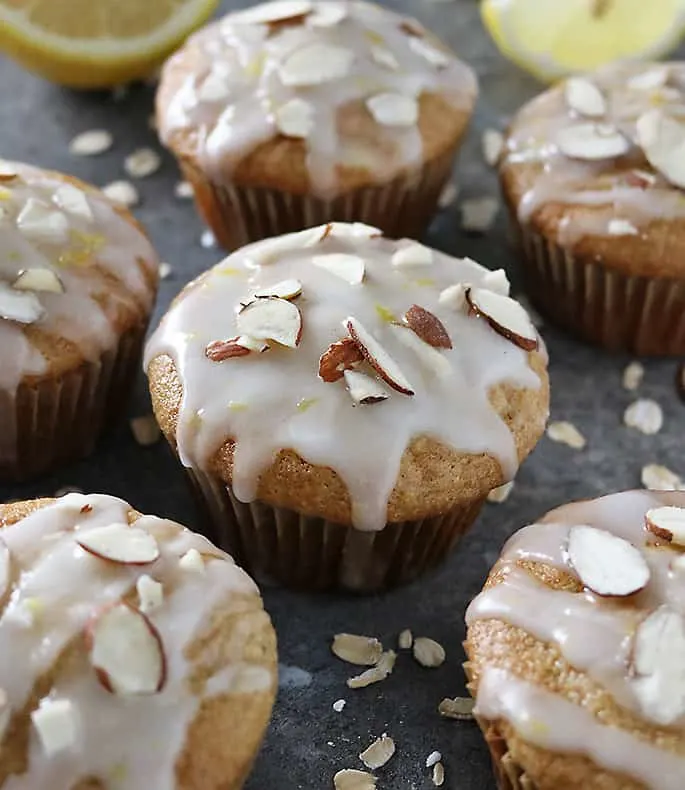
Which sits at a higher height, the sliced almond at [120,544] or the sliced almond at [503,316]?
the sliced almond at [503,316]

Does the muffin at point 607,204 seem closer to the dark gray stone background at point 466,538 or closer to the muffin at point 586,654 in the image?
the dark gray stone background at point 466,538

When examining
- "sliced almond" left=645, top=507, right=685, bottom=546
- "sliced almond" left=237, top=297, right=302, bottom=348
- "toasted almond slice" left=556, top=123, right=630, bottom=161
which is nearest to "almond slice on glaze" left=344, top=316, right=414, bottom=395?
"sliced almond" left=237, top=297, right=302, bottom=348

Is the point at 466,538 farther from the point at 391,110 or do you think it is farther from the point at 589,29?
the point at 589,29

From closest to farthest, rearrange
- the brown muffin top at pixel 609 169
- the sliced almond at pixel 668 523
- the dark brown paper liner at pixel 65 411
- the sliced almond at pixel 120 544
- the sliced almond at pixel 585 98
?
the sliced almond at pixel 120 544
the sliced almond at pixel 668 523
the dark brown paper liner at pixel 65 411
the brown muffin top at pixel 609 169
the sliced almond at pixel 585 98

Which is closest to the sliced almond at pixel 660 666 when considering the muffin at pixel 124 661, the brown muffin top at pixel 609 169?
the muffin at pixel 124 661

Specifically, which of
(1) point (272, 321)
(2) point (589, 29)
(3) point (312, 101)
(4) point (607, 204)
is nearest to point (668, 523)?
(1) point (272, 321)

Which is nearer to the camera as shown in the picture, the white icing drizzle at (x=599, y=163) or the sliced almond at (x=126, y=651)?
the sliced almond at (x=126, y=651)
